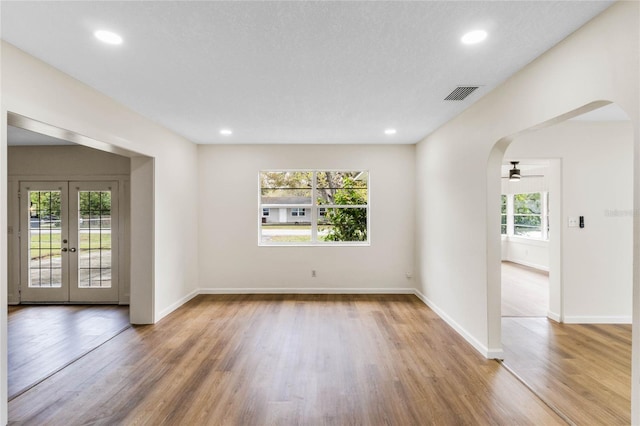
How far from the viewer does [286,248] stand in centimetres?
559

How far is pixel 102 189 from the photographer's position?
16.7 feet

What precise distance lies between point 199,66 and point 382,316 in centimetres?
365

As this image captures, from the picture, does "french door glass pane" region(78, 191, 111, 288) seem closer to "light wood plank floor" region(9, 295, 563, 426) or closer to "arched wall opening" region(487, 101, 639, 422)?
"light wood plank floor" region(9, 295, 563, 426)

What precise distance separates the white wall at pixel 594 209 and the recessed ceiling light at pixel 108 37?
4241 mm

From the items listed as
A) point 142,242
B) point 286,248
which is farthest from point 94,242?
point 286,248

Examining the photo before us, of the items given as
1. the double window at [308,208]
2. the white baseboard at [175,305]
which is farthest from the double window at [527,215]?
the white baseboard at [175,305]

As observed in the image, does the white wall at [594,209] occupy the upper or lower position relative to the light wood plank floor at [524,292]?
upper

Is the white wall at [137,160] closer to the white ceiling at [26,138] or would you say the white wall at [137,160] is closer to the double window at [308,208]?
the double window at [308,208]

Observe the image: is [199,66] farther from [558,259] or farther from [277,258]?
[558,259]

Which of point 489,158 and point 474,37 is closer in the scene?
point 474,37

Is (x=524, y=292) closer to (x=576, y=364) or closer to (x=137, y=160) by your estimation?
(x=576, y=364)

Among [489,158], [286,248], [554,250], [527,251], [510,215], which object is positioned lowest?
[527,251]

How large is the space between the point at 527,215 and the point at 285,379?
27.9 feet

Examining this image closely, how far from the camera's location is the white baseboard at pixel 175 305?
429cm
